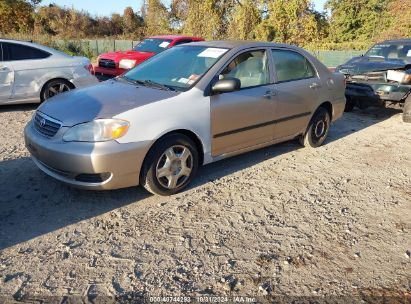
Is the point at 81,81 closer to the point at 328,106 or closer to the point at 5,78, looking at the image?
the point at 5,78

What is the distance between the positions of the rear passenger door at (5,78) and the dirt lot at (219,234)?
244cm

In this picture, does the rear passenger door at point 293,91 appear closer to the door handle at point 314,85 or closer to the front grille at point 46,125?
the door handle at point 314,85

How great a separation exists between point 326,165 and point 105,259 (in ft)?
11.0

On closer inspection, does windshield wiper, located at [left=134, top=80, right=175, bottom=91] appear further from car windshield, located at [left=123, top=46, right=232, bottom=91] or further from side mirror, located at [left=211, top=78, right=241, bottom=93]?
side mirror, located at [left=211, top=78, right=241, bottom=93]

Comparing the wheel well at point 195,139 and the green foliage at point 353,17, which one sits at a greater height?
the green foliage at point 353,17

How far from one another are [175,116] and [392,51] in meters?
7.46

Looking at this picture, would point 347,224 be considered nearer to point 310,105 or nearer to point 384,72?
point 310,105

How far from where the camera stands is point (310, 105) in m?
5.54

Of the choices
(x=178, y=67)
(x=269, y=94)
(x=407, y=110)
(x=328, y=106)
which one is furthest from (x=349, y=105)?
(x=178, y=67)

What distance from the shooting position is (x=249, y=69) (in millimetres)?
4746

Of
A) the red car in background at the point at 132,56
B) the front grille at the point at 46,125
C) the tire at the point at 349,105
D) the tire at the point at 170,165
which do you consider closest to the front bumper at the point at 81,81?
the red car in background at the point at 132,56

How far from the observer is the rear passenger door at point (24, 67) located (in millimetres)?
7188

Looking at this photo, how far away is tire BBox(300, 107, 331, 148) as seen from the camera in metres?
5.81

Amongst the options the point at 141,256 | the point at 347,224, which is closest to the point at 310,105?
the point at 347,224
